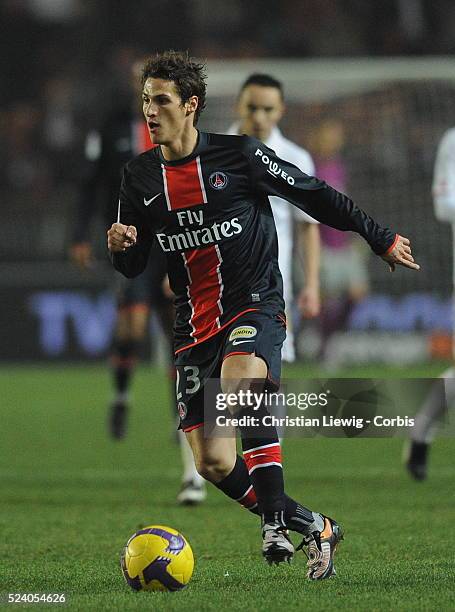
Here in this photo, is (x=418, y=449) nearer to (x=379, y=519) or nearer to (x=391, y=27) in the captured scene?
(x=379, y=519)

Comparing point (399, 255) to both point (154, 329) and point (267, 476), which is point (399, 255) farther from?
point (154, 329)

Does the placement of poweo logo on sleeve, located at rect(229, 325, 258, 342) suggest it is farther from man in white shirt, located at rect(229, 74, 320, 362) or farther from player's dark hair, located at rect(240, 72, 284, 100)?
player's dark hair, located at rect(240, 72, 284, 100)

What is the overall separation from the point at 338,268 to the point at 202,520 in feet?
28.6

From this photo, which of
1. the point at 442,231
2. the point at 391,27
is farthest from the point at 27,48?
the point at 442,231

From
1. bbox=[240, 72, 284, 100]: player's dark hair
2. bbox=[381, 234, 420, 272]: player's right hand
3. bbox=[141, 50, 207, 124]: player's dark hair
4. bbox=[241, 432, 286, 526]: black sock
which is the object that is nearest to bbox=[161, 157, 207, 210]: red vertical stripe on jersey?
bbox=[141, 50, 207, 124]: player's dark hair

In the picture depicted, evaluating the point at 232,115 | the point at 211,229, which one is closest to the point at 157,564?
the point at 211,229

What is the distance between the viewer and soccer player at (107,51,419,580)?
4.71 metres

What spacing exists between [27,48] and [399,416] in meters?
14.5

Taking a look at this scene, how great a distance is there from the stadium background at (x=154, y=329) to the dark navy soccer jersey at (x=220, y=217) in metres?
0.98

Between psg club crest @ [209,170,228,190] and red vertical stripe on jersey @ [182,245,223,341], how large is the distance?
8.6 inches

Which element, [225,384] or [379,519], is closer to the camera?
[225,384]

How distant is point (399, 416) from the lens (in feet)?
18.7

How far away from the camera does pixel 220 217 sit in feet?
15.7

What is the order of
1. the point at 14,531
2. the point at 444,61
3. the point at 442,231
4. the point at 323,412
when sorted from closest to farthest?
the point at 323,412, the point at 14,531, the point at 444,61, the point at 442,231
